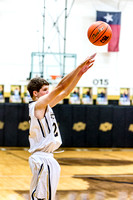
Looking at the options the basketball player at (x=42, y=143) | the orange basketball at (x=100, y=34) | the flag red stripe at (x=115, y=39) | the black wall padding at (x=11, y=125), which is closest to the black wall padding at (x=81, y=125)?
the black wall padding at (x=11, y=125)

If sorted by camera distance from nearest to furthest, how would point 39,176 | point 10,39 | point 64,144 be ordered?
point 39,176, point 64,144, point 10,39

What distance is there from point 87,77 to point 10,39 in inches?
124

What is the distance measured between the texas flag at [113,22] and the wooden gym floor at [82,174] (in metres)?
5.33

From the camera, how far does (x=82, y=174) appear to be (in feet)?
23.2

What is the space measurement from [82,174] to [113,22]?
28.3 feet

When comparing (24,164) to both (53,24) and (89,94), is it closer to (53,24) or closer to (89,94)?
(89,94)

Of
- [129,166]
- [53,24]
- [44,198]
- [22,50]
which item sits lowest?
[129,166]

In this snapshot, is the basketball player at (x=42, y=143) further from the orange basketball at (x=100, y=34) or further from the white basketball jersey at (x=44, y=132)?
the orange basketball at (x=100, y=34)

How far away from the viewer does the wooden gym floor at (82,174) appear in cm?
557

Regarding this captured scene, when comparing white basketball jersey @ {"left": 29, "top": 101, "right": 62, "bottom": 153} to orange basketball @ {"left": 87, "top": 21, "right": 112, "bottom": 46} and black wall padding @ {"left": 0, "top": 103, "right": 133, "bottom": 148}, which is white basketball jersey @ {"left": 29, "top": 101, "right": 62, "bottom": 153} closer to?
orange basketball @ {"left": 87, "top": 21, "right": 112, "bottom": 46}

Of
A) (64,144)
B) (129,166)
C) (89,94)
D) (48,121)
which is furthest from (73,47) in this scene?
(48,121)

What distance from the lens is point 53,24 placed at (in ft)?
46.8

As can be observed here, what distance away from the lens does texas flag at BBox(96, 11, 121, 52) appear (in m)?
14.4

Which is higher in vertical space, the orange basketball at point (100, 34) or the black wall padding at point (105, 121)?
the orange basketball at point (100, 34)
